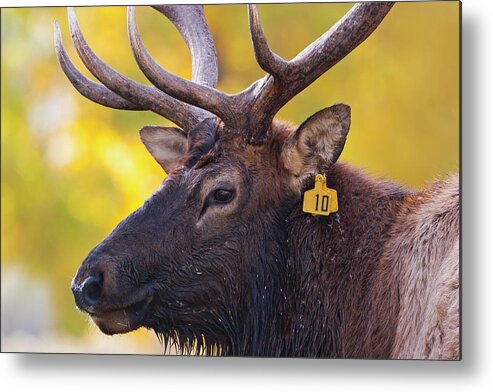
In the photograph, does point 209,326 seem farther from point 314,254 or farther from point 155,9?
point 155,9

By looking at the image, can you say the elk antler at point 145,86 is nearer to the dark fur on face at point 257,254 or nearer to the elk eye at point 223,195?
the dark fur on face at point 257,254

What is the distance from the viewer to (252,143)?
9.91ft

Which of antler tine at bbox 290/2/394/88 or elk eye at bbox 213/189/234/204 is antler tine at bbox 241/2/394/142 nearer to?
antler tine at bbox 290/2/394/88

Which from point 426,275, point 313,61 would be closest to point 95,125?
point 313,61

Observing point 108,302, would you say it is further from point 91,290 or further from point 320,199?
point 320,199

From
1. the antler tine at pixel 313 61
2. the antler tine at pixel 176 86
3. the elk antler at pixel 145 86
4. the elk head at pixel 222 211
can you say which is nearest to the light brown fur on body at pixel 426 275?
the elk head at pixel 222 211

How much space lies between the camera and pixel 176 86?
2992 millimetres

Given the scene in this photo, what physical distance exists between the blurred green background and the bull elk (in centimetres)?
30

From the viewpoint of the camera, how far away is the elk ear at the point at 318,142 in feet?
9.56

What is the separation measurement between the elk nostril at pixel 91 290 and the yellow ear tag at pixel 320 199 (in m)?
0.70

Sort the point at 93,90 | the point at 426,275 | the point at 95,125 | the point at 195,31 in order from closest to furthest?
1. the point at 426,275
2. the point at 93,90
3. the point at 195,31
4. the point at 95,125

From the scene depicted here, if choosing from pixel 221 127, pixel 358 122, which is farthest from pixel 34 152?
pixel 358 122

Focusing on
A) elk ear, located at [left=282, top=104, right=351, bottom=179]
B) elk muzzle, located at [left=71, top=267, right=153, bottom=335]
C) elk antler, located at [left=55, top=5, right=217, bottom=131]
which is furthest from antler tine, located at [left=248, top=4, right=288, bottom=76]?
elk muzzle, located at [left=71, top=267, right=153, bottom=335]

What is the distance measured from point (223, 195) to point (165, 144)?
478mm
